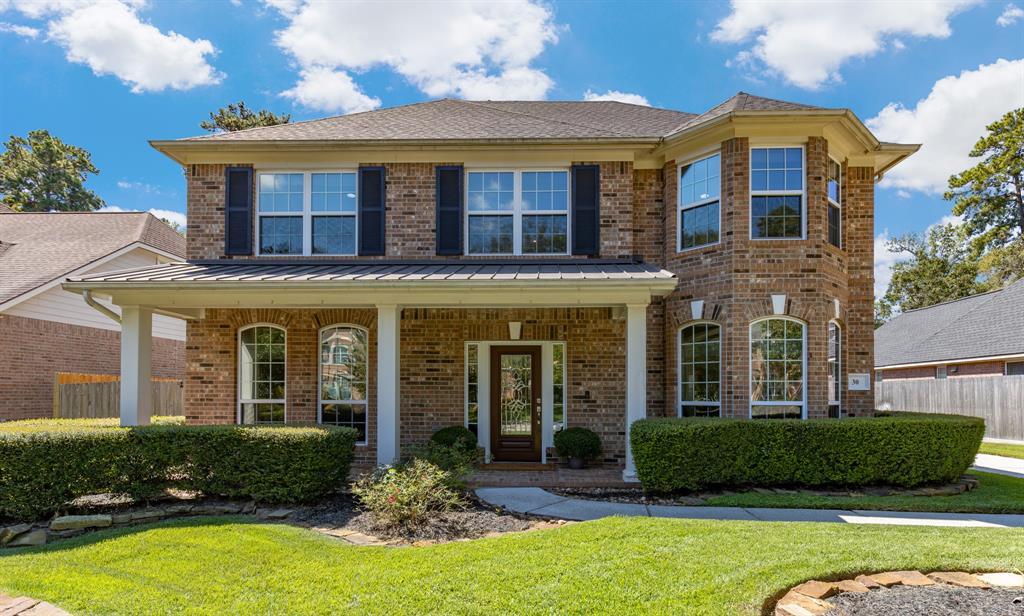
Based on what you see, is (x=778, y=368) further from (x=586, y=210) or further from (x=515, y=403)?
(x=515, y=403)

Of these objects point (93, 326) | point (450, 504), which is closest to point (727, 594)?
point (450, 504)

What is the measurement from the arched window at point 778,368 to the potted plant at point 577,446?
2.47m

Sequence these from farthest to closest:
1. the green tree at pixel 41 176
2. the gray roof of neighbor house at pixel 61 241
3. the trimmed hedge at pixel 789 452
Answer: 1. the green tree at pixel 41 176
2. the gray roof of neighbor house at pixel 61 241
3. the trimmed hedge at pixel 789 452

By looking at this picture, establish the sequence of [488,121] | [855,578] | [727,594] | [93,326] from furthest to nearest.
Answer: [93,326] < [488,121] < [855,578] < [727,594]

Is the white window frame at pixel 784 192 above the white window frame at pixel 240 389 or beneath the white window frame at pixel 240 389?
above

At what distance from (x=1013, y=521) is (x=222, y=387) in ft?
36.7

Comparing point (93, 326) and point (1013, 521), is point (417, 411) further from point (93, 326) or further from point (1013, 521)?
point (93, 326)

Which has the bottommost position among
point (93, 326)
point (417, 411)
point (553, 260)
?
point (417, 411)

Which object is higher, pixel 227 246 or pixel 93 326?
pixel 227 246

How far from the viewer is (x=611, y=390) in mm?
10258

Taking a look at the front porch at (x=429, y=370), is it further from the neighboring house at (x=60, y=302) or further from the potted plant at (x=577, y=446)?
the neighboring house at (x=60, y=302)

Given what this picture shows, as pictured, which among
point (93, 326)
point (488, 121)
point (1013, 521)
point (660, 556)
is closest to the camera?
point (660, 556)

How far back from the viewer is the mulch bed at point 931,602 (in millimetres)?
3957

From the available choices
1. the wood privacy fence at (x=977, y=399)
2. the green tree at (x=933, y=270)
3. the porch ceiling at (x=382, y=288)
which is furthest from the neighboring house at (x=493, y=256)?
the green tree at (x=933, y=270)
